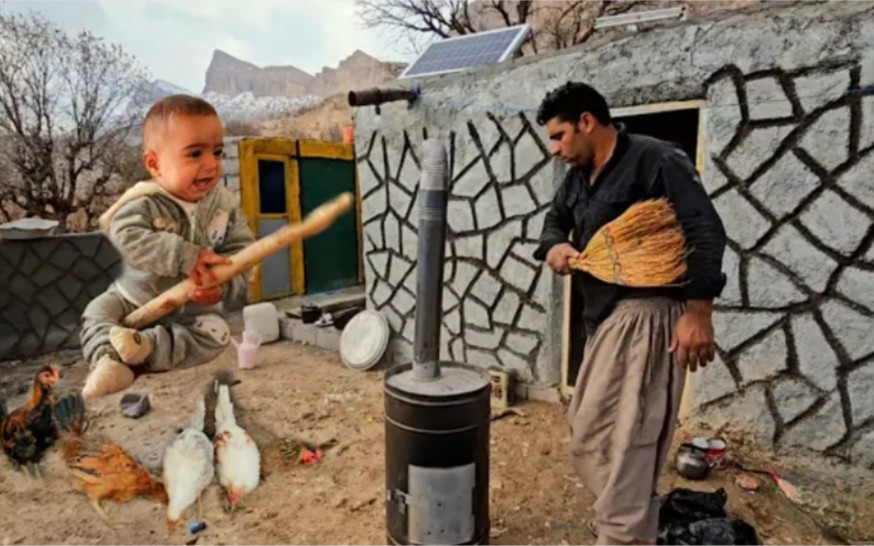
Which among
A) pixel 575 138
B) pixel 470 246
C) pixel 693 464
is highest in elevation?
pixel 575 138

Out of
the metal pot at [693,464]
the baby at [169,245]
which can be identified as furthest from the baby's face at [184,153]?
the metal pot at [693,464]

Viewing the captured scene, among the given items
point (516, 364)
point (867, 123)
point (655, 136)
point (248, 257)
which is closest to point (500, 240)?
point (516, 364)

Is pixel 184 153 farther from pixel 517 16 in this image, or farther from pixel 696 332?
pixel 517 16

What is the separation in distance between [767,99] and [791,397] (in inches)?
65.7

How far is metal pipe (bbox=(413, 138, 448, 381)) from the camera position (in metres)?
2.16

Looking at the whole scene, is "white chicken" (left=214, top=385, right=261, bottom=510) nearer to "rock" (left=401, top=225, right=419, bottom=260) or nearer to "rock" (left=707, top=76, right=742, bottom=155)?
"rock" (left=401, top=225, right=419, bottom=260)

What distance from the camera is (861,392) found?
10.3ft

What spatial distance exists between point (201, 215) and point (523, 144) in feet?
10.9

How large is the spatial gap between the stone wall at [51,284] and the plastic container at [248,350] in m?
1.85

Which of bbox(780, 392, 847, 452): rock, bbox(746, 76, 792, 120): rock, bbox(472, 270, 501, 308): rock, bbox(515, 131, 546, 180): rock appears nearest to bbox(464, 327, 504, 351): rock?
bbox(472, 270, 501, 308): rock

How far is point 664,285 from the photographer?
2.19 meters

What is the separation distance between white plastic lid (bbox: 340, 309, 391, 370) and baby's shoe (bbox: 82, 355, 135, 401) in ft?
13.4

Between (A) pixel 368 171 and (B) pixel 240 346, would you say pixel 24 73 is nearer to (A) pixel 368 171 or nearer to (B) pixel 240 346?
(B) pixel 240 346

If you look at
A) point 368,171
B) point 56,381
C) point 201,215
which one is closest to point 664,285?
point 201,215
